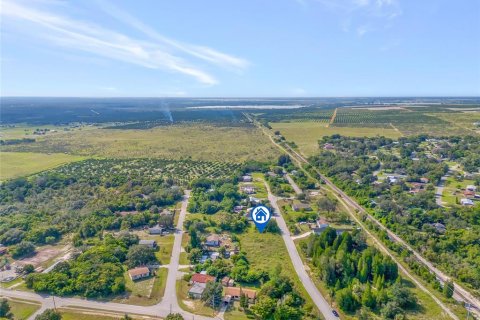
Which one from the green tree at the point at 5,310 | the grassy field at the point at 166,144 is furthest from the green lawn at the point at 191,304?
the grassy field at the point at 166,144

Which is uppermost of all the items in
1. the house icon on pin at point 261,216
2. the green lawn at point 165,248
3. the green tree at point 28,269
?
the house icon on pin at point 261,216

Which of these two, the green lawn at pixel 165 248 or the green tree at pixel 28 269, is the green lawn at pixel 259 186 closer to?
the green lawn at pixel 165 248

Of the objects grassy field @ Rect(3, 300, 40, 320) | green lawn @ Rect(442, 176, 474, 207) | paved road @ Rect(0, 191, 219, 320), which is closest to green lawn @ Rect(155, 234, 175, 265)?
paved road @ Rect(0, 191, 219, 320)

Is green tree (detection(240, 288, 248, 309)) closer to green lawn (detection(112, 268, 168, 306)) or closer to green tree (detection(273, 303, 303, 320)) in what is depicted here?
green tree (detection(273, 303, 303, 320))

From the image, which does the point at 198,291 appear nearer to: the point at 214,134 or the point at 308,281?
the point at 308,281

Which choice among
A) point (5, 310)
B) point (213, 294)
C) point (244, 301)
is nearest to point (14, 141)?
point (5, 310)

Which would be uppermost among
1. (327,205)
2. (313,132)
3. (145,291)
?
(313,132)

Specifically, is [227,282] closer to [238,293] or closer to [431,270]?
[238,293]
